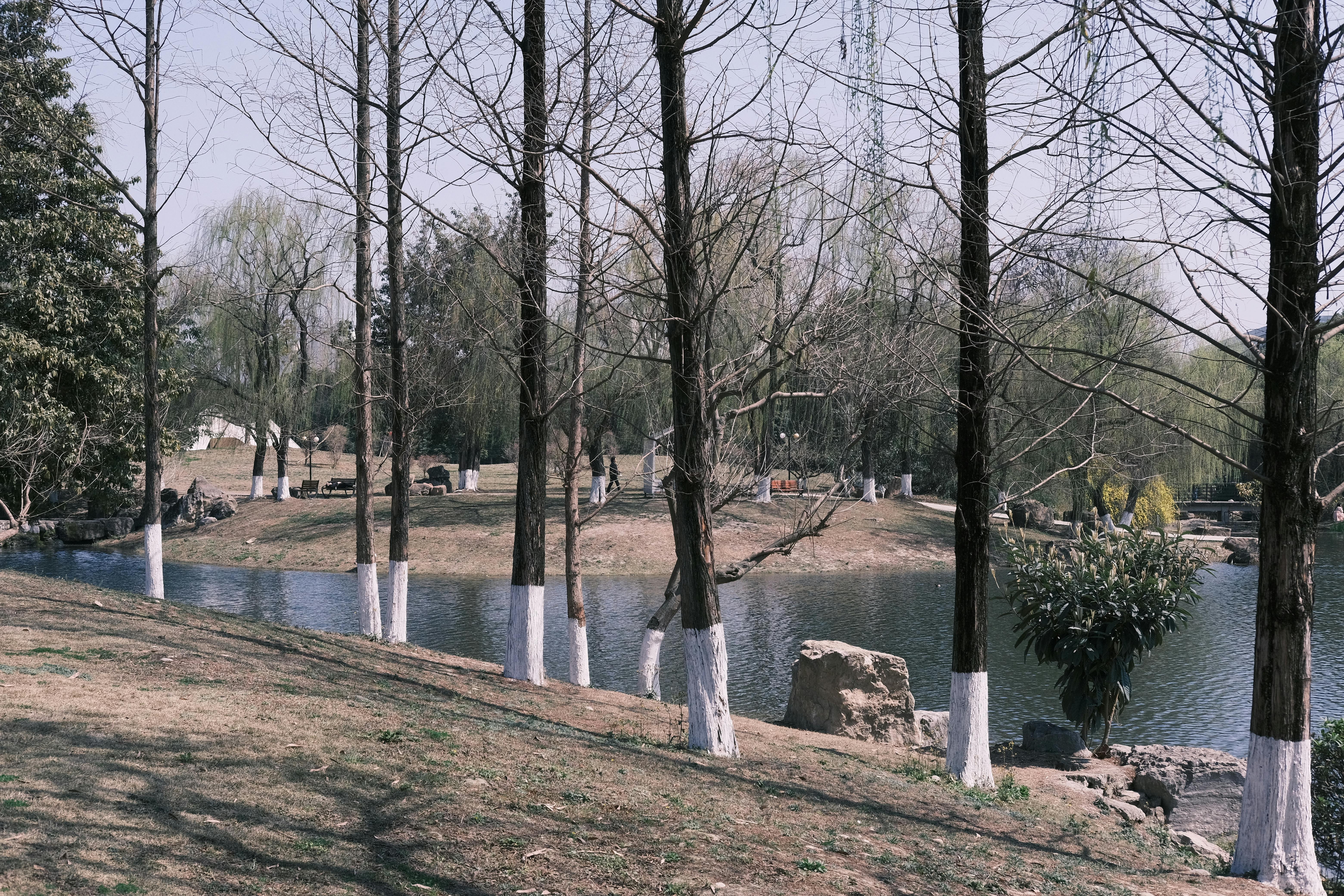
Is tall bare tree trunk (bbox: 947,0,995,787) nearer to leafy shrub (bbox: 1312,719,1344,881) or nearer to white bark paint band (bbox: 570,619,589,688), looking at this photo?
leafy shrub (bbox: 1312,719,1344,881)

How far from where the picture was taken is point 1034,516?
39.5m

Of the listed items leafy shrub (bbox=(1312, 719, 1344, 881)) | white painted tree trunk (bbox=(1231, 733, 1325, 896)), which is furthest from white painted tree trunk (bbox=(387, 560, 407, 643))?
leafy shrub (bbox=(1312, 719, 1344, 881))

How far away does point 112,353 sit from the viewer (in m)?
21.1

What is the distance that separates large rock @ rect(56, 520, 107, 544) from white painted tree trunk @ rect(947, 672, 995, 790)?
113 ft

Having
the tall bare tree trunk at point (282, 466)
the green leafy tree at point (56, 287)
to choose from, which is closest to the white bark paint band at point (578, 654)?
the green leafy tree at point (56, 287)

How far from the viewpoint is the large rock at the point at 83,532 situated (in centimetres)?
3562

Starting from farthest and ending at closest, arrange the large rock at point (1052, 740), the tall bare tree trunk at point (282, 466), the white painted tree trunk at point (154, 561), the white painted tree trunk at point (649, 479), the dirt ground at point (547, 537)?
the tall bare tree trunk at point (282, 466), the white painted tree trunk at point (649, 479), the dirt ground at point (547, 537), the white painted tree trunk at point (154, 561), the large rock at point (1052, 740)

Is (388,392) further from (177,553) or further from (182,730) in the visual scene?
(177,553)

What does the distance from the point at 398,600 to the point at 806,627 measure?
10.0m

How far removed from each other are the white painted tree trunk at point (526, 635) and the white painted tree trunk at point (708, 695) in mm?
3038

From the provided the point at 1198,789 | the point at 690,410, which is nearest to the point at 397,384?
the point at 690,410

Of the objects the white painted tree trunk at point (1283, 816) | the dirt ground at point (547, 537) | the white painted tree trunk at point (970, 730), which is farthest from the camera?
the dirt ground at point (547, 537)

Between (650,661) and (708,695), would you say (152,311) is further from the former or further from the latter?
(708,695)

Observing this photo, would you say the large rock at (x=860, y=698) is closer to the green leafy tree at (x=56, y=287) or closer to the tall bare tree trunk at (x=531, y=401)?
the tall bare tree trunk at (x=531, y=401)
